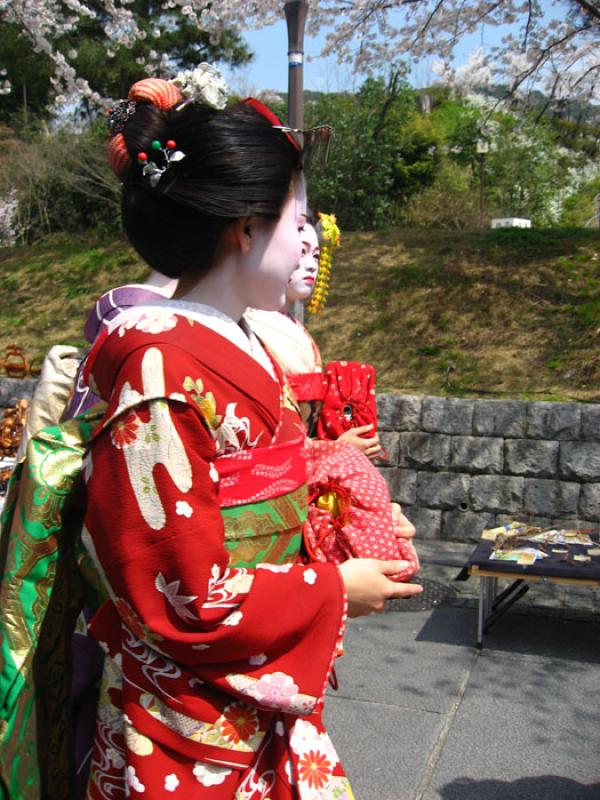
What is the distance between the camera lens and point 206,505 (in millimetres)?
1333

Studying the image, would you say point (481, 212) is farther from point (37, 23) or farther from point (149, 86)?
point (149, 86)

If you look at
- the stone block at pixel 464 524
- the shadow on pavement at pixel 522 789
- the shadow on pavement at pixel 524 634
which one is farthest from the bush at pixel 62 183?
the shadow on pavement at pixel 522 789

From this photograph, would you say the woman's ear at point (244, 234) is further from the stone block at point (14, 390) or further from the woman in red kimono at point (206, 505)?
the stone block at point (14, 390)

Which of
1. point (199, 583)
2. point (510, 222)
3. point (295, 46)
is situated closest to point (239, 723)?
point (199, 583)

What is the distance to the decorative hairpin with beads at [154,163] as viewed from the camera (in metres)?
1.47

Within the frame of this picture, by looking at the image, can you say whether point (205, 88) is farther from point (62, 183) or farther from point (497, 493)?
point (62, 183)

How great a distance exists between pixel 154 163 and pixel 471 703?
326 centimetres

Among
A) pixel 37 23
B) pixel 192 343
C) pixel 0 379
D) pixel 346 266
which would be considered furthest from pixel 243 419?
pixel 37 23

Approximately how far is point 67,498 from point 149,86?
2.39 feet

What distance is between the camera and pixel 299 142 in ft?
5.24

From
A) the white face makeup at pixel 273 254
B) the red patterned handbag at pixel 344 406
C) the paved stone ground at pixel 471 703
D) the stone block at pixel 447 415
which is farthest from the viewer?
the stone block at pixel 447 415

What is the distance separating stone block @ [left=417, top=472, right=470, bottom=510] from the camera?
6.84 meters

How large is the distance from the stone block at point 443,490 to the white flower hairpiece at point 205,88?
5604 millimetres

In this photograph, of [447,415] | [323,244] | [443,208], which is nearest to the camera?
[323,244]
